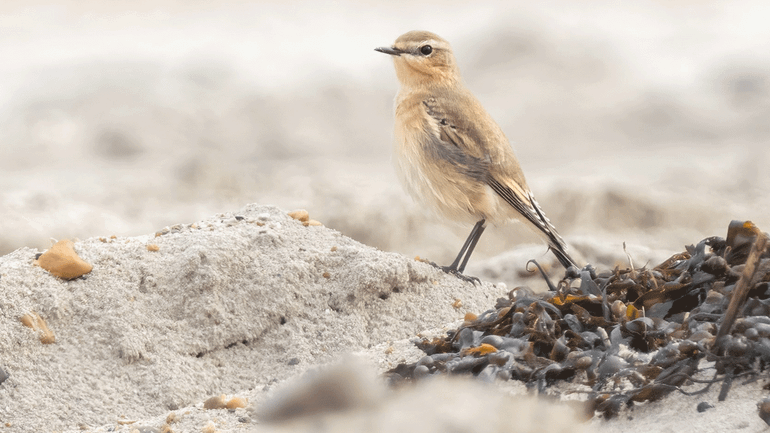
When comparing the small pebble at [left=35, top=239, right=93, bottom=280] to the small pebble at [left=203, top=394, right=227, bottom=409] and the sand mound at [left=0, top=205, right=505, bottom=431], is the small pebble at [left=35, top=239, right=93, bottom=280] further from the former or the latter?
the small pebble at [left=203, top=394, right=227, bottom=409]

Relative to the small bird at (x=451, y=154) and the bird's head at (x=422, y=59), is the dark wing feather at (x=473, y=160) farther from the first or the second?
the bird's head at (x=422, y=59)

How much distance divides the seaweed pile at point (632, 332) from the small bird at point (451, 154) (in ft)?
3.68

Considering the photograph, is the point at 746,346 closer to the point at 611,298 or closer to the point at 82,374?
the point at 611,298

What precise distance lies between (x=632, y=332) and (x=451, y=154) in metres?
1.89

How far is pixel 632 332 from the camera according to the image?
2.63 m

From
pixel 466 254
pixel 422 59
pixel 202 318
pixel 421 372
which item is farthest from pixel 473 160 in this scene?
pixel 421 372

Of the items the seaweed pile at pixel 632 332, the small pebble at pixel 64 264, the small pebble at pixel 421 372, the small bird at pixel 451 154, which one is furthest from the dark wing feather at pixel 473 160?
the small pebble at pixel 64 264

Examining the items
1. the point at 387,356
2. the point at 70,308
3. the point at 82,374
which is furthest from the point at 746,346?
the point at 70,308

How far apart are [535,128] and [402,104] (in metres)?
5.94

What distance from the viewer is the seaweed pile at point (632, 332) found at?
228 centimetres

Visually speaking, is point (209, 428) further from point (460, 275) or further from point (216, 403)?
point (460, 275)

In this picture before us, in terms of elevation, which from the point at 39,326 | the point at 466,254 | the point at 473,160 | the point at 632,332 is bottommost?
the point at 39,326

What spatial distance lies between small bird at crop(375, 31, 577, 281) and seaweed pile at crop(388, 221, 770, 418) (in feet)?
3.68

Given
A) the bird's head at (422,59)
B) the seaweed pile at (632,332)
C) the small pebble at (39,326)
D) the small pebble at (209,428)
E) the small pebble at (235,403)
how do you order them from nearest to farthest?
1. the seaweed pile at (632,332)
2. the small pebble at (209,428)
3. the small pebble at (235,403)
4. the small pebble at (39,326)
5. the bird's head at (422,59)
